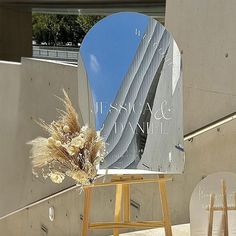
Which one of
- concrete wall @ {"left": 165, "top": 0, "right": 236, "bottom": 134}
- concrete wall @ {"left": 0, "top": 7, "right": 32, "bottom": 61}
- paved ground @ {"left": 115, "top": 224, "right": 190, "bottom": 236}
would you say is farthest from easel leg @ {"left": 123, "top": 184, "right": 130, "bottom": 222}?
concrete wall @ {"left": 0, "top": 7, "right": 32, "bottom": 61}

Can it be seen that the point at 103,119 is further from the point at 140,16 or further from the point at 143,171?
the point at 140,16

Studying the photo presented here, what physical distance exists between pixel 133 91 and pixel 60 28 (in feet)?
68.9

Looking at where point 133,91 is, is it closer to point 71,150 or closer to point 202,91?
point 71,150

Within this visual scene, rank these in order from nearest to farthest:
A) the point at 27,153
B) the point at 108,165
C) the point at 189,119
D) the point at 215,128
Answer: the point at 108,165 → the point at 215,128 → the point at 189,119 → the point at 27,153

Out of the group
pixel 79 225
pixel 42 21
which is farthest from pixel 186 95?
pixel 42 21

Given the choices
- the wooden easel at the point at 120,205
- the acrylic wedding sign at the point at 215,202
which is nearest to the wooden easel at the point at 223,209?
the acrylic wedding sign at the point at 215,202

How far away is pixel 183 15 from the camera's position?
4.07 m

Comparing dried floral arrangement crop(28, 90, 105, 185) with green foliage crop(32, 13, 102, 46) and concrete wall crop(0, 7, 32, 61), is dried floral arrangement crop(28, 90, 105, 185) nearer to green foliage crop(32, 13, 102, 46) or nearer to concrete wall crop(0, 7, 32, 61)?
concrete wall crop(0, 7, 32, 61)

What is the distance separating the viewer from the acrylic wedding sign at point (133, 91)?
8.86 feet

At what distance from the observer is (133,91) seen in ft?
8.90

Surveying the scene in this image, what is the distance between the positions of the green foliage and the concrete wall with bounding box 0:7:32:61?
897 centimetres

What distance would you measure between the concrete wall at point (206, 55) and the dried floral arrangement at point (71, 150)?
1.45 meters

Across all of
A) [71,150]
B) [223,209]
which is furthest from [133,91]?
[223,209]

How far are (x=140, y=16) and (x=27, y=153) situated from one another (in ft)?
13.6
